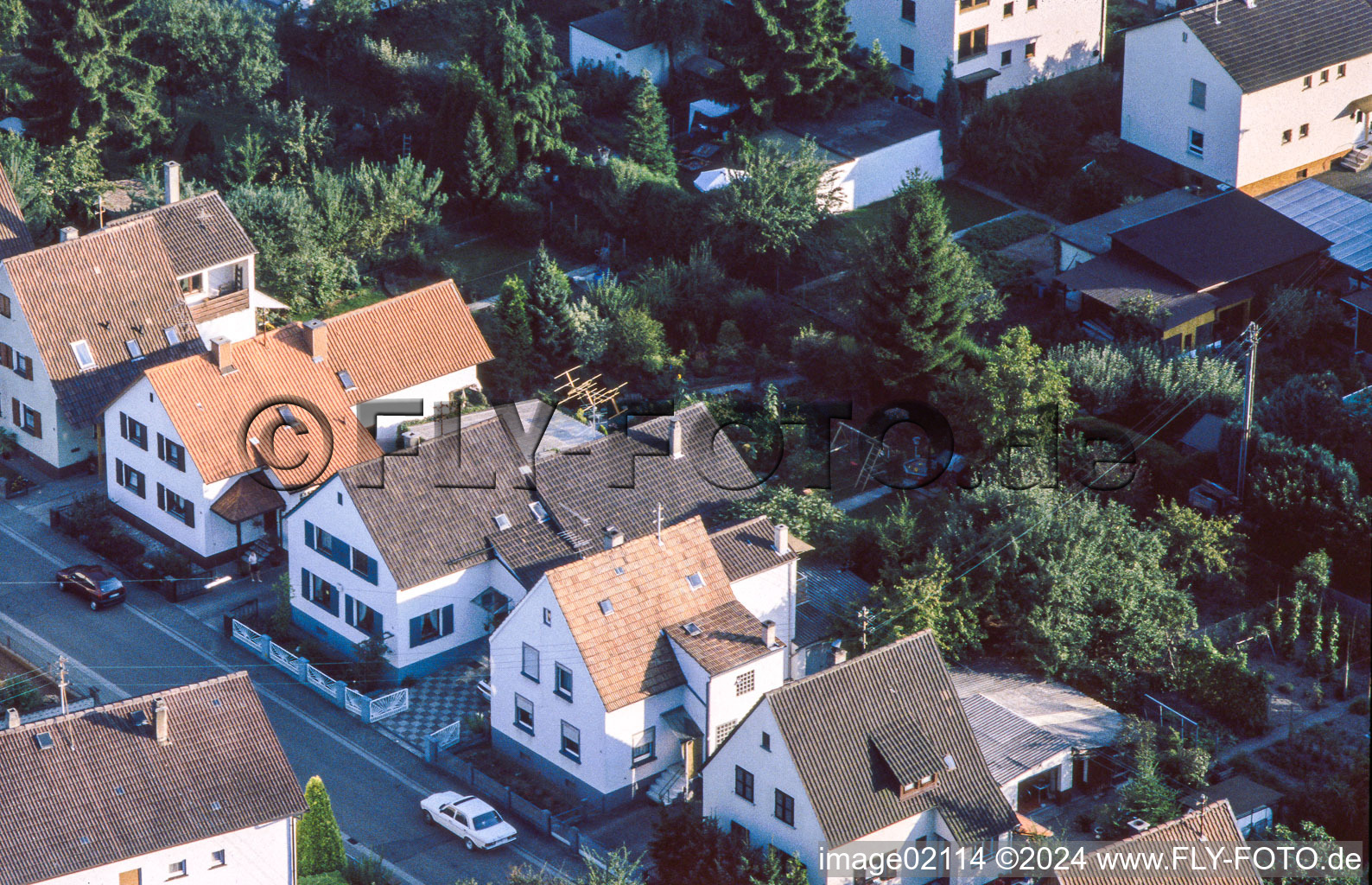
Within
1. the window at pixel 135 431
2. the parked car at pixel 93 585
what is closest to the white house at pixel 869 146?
the window at pixel 135 431

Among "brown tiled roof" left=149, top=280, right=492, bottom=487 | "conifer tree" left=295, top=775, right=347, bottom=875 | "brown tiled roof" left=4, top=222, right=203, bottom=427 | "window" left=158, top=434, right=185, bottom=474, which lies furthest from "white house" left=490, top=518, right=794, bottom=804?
"brown tiled roof" left=4, top=222, right=203, bottom=427

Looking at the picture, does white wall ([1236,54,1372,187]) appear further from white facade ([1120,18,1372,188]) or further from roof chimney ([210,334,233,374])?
roof chimney ([210,334,233,374])

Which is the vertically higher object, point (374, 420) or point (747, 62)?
point (747, 62)

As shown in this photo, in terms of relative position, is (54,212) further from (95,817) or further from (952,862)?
(952,862)

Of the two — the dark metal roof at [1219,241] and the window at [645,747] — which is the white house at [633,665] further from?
the dark metal roof at [1219,241]

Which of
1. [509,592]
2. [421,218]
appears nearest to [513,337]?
[421,218]

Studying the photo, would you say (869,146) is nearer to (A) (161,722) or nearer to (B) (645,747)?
(B) (645,747)

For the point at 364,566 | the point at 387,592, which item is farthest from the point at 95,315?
the point at 387,592
